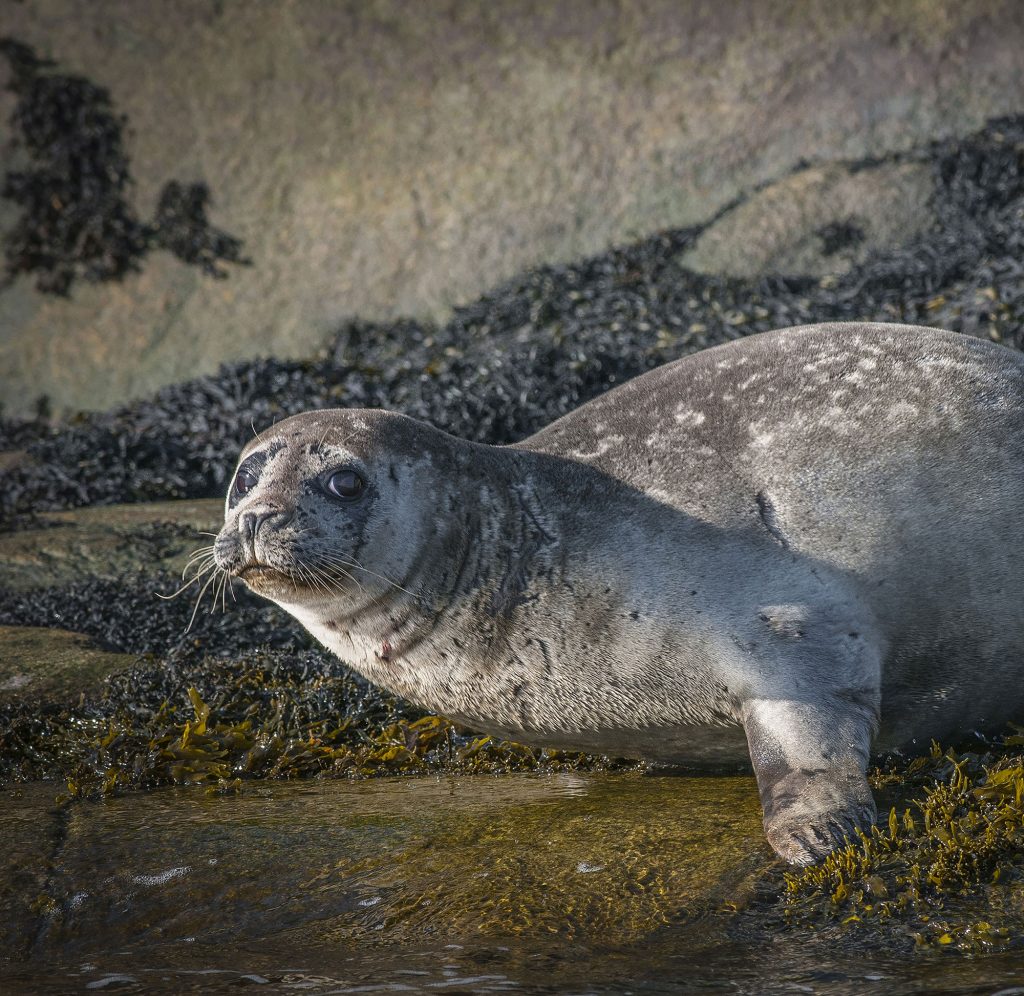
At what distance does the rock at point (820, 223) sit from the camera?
27.8 feet

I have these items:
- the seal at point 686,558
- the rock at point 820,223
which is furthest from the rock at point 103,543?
the rock at point 820,223

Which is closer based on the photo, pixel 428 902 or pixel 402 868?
pixel 428 902

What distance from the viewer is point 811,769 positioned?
3.48 meters

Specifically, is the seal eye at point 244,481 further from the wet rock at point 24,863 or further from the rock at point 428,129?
the rock at point 428,129

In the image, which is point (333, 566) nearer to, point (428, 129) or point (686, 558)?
point (686, 558)

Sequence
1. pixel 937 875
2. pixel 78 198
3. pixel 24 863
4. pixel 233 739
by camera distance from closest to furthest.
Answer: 1. pixel 937 875
2. pixel 24 863
3. pixel 233 739
4. pixel 78 198

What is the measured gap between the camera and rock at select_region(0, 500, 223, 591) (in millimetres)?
6234

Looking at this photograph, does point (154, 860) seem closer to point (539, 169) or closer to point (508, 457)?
point (508, 457)

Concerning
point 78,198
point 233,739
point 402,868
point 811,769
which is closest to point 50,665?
point 233,739

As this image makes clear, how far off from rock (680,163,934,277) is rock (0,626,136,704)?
4692 millimetres

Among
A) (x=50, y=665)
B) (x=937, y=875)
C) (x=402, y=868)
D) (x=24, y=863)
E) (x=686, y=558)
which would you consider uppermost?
(x=686, y=558)

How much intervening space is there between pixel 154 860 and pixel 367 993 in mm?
986

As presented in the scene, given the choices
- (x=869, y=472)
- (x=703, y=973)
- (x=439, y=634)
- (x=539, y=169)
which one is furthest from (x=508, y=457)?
(x=539, y=169)

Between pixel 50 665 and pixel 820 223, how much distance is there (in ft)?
18.1
